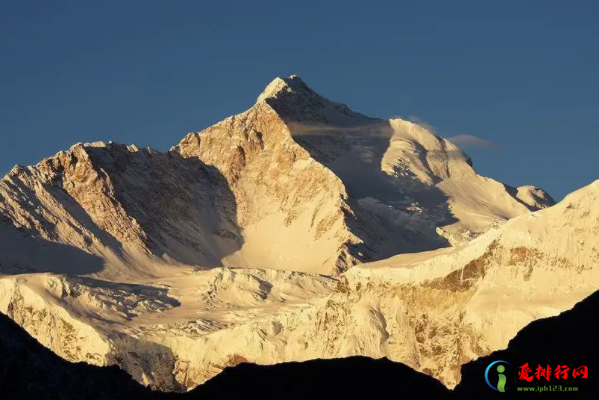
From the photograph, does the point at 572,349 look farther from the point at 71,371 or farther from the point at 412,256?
the point at 412,256

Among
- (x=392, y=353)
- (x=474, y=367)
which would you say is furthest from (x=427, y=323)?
(x=474, y=367)

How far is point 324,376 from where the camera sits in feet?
318

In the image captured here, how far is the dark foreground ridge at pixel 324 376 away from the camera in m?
83.4

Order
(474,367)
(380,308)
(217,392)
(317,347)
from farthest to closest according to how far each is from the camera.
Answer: (317,347) < (380,308) < (474,367) < (217,392)

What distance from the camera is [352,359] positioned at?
100938 millimetres

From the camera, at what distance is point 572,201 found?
15200 centimetres

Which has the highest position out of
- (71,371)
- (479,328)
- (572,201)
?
(572,201)

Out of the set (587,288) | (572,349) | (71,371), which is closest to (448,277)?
(587,288)

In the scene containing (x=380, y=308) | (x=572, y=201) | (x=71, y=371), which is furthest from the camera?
(x=380, y=308)

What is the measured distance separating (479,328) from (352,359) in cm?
4799

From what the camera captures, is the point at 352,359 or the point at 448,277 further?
the point at 448,277

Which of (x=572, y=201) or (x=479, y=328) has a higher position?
(x=572, y=201)

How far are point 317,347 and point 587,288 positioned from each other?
4374 cm

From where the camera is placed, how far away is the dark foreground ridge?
3282 inches
